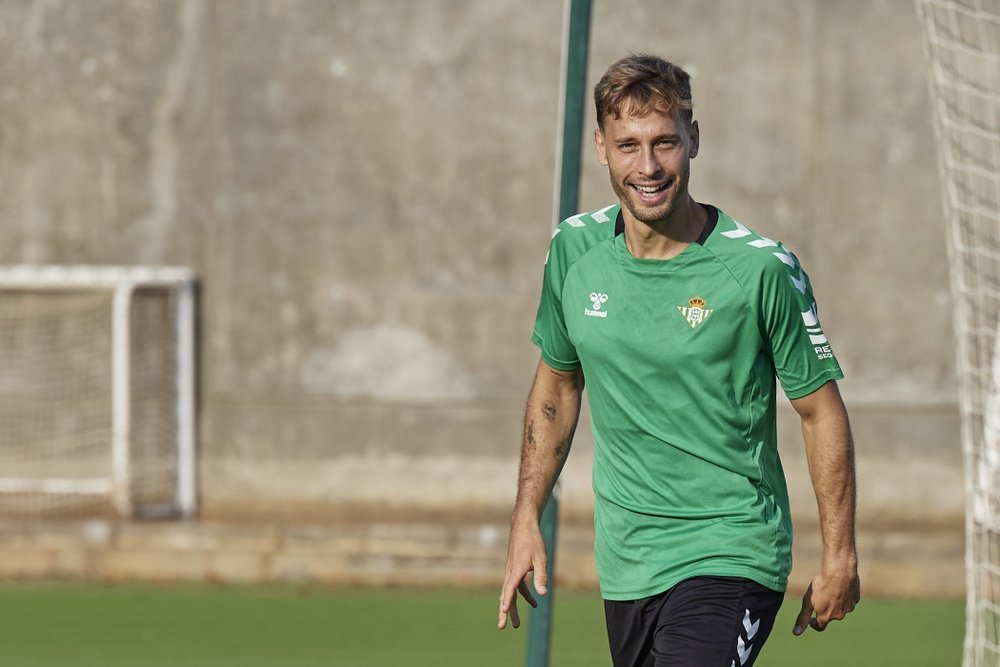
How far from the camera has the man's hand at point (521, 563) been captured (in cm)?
399

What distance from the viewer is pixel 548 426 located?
4.28m

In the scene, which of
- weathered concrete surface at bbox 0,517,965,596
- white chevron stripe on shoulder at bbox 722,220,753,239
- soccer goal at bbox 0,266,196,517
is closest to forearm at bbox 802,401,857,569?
white chevron stripe on shoulder at bbox 722,220,753,239

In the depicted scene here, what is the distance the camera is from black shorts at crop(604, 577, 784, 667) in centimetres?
375

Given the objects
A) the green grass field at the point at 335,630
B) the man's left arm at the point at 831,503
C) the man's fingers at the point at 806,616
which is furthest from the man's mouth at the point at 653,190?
the green grass field at the point at 335,630

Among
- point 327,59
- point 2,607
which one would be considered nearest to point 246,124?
point 327,59

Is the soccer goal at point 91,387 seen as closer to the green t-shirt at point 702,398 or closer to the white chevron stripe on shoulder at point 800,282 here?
the green t-shirt at point 702,398

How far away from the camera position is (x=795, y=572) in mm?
9445

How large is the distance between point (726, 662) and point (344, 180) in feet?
24.3

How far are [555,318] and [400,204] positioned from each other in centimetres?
670

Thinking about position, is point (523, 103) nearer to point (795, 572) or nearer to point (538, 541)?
point (795, 572)

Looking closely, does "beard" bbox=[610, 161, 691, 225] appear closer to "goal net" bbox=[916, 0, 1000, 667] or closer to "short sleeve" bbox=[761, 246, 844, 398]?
"short sleeve" bbox=[761, 246, 844, 398]

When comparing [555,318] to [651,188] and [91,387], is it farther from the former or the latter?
[91,387]

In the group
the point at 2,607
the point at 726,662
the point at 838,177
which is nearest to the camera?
the point at 726,662

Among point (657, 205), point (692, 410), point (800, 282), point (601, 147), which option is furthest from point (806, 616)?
point (601, 147)
